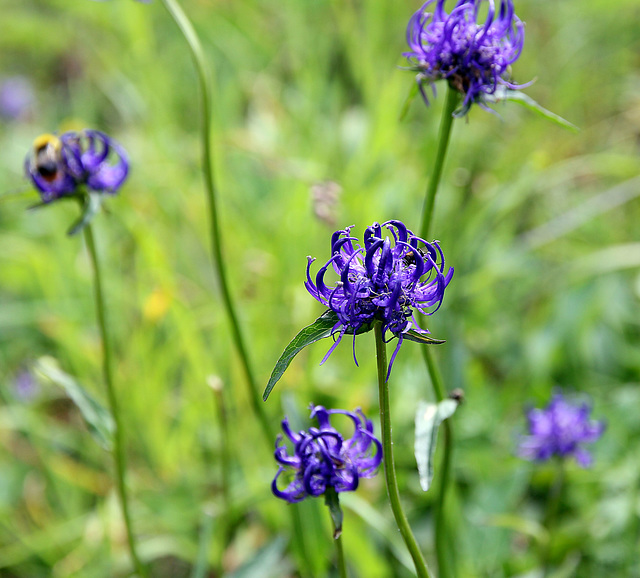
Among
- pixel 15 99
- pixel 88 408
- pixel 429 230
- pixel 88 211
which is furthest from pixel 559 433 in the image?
pixel 15 99

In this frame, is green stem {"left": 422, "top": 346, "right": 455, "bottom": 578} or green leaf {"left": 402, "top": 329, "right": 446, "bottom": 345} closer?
green leaf {"left": 402, "top": 329, "right": 446, "bottom": 345}

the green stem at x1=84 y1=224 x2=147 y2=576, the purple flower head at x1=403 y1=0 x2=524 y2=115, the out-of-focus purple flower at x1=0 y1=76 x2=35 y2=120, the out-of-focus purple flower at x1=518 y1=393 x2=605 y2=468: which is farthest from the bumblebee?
the out-of-focus purple flower at x1=0 y1=76 x2=35 y2=120

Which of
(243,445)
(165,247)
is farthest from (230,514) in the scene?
(165,247)

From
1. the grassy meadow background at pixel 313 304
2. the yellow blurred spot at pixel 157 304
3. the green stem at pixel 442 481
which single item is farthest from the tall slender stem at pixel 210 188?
the yellow blurred spot at pixel 157 304

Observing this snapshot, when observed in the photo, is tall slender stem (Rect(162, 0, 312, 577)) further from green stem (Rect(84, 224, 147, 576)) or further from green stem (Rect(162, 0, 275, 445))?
green stem (Rect(84, 224, 147, 576))

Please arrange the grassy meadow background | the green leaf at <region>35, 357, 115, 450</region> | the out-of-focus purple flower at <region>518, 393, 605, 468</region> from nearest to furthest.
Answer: the green leaf at <region>35, 357, 115, 450</region> < the out-of-focus purple flower at <region>518, 393, 605, 468</region> < the grassy meadow background

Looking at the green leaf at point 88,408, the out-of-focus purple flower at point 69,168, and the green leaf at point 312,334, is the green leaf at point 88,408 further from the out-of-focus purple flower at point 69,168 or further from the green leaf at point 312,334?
the green leaf at point 312,334
